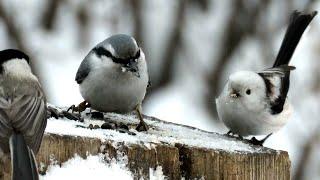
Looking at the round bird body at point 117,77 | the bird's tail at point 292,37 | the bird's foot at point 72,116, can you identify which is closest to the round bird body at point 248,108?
the bird's tail at point 292,37

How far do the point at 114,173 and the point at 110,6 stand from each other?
4313mm

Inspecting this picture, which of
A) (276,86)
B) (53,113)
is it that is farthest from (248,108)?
(53,113)

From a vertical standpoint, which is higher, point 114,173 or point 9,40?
point 9,40

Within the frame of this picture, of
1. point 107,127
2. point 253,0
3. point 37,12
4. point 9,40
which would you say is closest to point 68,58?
point 37,12

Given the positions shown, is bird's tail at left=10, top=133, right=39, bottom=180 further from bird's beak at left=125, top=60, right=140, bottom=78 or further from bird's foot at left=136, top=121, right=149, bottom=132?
bird's beak at left=125, top=60, right=140, bottom=78

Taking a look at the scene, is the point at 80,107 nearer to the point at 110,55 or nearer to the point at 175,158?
the point at 110,55

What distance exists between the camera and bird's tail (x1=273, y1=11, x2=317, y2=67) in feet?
17.8

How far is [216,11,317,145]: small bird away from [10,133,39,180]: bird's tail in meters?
1.90

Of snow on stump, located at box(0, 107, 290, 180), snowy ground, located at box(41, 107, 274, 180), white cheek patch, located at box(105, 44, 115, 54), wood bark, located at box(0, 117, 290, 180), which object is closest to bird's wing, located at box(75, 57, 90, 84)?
white cheek patch, located at box(105, 44, 115, 54)

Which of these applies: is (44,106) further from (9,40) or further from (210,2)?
(210,2)

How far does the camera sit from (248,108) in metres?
4.70

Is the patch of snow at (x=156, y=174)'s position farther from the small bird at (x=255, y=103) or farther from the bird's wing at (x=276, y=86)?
the bird's wing at (x=276, y=86)

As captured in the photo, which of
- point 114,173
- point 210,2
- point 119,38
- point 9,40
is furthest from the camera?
point 210,2

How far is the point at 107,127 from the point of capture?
352cm
